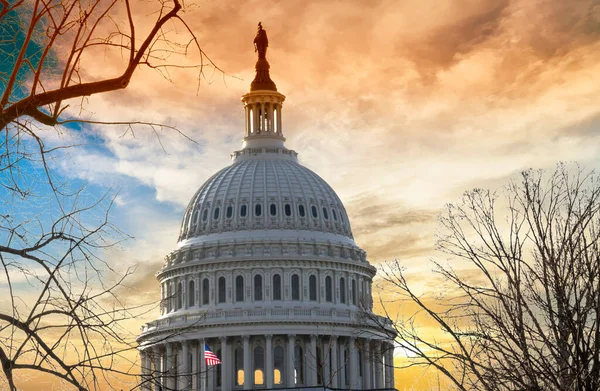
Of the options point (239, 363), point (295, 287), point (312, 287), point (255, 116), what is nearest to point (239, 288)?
point (295, 287)

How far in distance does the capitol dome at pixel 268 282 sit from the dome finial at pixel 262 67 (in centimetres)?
130

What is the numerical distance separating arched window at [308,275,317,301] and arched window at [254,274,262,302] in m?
6.49

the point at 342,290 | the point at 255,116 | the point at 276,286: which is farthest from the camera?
the point at 255,116

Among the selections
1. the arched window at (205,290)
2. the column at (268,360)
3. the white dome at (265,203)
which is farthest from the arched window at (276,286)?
the arched window at (205,290)

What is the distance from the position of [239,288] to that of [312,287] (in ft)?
31.8

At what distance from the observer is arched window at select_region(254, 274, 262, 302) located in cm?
13650

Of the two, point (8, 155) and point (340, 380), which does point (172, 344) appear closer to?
point (340, 380)

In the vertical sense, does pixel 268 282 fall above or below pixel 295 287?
above

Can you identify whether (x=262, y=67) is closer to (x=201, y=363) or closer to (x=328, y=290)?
(x=328, y=290)

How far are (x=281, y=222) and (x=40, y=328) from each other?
423 feet

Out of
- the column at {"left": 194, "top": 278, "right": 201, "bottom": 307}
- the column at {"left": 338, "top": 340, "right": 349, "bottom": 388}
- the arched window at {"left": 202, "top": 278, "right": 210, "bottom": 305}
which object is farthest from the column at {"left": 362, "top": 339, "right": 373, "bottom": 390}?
the column at {"left": 194, "top": 278, "right": 201, "bottom": 307}

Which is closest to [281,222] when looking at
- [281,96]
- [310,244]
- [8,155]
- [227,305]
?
[310,244]

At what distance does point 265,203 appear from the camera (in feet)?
466

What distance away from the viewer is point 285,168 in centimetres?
14925
